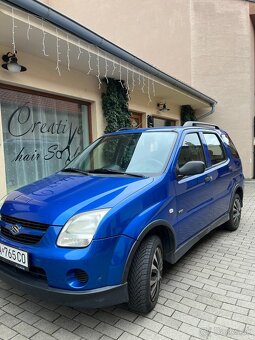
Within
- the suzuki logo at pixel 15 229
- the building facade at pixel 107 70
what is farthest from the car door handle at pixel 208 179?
the building facade at pixel 107 70

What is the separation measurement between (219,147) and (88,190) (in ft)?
9.25

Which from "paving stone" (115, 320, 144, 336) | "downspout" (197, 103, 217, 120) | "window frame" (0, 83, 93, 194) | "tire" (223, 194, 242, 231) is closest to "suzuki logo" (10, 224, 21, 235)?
"paving stone" (115, 320, 144, 336)

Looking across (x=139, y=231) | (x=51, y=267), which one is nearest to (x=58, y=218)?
(x=51, y=267)

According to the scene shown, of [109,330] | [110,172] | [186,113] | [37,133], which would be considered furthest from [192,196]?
[186,113]

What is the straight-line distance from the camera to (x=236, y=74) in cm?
1283

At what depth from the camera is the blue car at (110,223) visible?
2344mm

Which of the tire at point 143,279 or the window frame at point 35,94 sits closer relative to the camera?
the tire at point 143,279

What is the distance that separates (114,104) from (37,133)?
2166 millimetres

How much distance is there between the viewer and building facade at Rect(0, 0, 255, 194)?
16.3ft

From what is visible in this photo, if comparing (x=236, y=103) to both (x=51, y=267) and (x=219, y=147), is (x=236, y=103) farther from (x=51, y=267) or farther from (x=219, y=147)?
(x=51, y=267)

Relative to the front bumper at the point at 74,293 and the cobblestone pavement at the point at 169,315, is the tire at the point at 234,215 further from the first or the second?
the front bumper at the point at 74,293

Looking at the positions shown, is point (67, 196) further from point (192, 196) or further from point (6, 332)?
point (192, 196)

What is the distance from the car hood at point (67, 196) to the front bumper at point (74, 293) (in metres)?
0.49

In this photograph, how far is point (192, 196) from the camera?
11.8 ft
